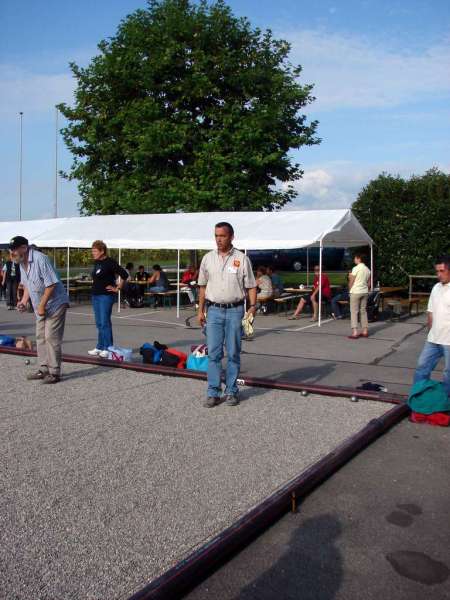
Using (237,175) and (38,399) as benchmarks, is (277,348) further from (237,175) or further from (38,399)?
(237,175)

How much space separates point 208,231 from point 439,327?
11.5 meters

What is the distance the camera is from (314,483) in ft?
14.3

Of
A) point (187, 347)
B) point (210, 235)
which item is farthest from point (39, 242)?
point (187, 347)

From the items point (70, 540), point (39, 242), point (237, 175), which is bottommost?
point (70, 540)

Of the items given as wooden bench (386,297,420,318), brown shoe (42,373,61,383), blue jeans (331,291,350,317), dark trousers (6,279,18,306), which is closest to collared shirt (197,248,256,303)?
brown shoe (42,373,61,383)

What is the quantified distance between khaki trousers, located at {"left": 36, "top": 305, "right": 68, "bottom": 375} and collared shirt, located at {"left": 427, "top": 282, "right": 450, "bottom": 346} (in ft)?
13.8

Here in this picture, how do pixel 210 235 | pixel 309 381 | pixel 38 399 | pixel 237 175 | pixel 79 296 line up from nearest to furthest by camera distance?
pixel 38 399
pixel 309 381
pixel 210 235
pixel 79 296
pixel 237 175

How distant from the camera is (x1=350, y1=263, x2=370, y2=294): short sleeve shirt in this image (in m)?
13.0

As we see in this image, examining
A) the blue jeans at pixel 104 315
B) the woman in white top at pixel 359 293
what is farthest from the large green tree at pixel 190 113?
the blue jeans at pixel 104 315

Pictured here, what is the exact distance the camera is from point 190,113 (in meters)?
26.5

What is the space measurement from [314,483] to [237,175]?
70.7 feet

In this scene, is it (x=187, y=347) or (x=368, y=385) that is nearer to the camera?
(x=368, y=385)

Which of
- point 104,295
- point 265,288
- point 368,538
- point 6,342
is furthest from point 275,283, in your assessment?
point 368,538

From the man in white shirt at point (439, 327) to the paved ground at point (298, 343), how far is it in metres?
1.27
